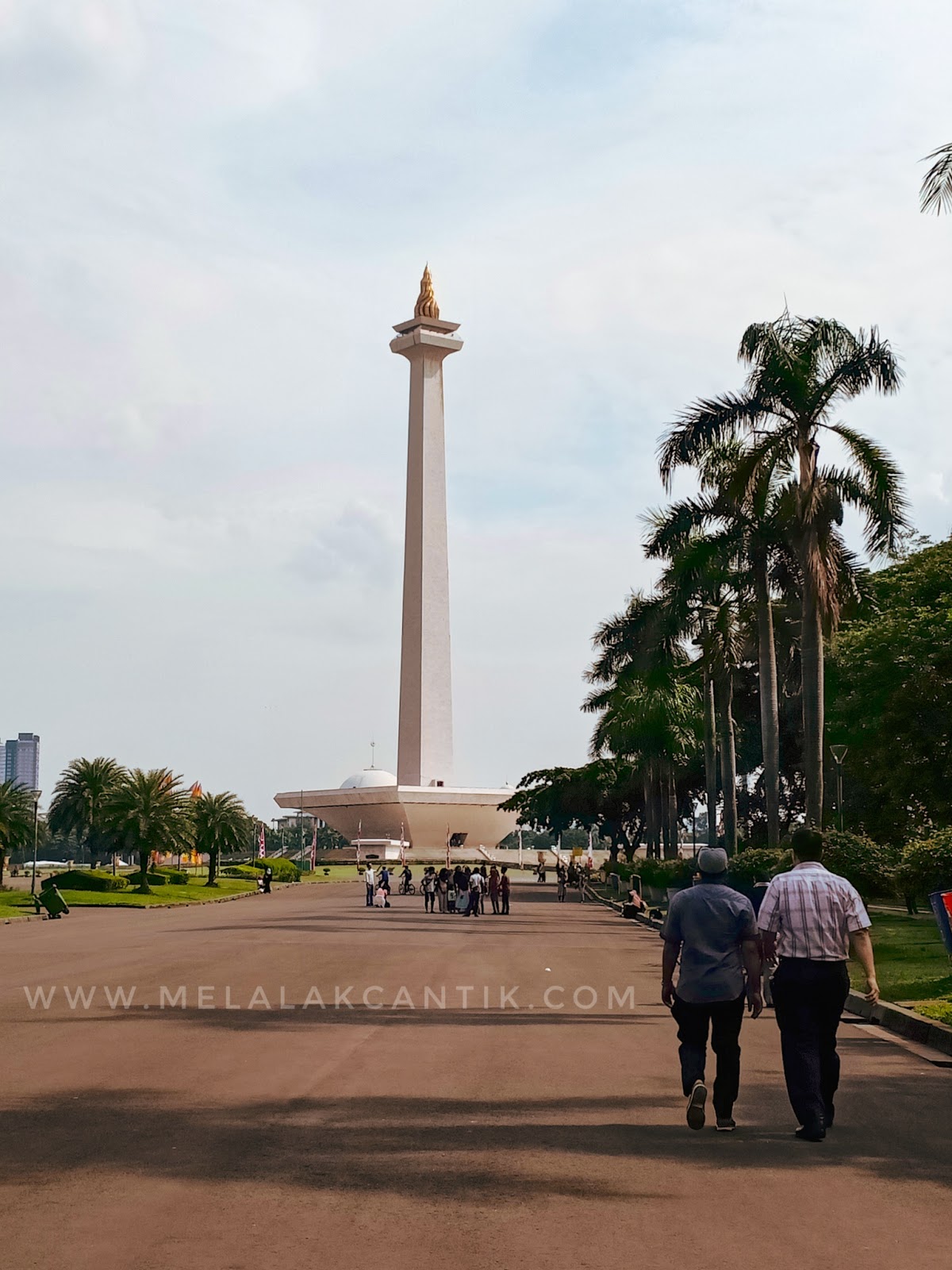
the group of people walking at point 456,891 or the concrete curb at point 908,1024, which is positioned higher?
the group of people walking at point 456,891

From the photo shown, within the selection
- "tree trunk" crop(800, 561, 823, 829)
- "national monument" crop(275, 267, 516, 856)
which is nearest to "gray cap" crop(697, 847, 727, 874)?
"tree trunk" crop(800, 561, 823, 829)

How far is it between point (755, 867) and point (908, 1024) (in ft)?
55.3

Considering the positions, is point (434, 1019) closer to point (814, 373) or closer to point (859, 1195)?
point (859, 1195)

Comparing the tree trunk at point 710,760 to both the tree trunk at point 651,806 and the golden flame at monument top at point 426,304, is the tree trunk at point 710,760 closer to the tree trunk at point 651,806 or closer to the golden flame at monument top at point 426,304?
the tree trunk at point 651,806

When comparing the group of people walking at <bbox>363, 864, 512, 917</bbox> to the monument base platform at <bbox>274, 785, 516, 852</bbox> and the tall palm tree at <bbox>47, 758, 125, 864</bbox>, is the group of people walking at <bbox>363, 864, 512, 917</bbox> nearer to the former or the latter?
the tall palm tree at <bbox>47, 758, 125, 864</bbox>

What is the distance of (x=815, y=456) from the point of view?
3162 cm

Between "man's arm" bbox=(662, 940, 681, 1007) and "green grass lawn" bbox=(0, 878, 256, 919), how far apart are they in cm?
3169

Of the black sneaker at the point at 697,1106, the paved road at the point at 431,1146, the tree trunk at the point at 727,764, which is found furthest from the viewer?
the tree trunk at the point at 727,764

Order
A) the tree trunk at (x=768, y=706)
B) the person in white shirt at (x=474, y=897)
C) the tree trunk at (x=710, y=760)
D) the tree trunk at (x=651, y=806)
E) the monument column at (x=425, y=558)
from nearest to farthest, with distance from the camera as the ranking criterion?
the tree trunk at (x=768, y=706)
the person in white shirt at (x=474, y=897)
the tree trunk at (x=710, y=760)
the tree trunk at (x=651, y=806)
the monument column at (x=425, y=558)

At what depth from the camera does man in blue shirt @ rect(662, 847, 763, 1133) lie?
345 inches

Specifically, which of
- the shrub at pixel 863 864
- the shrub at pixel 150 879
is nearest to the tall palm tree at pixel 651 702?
the shrub at pixel 863 864

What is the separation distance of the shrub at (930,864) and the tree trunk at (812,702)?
7918mm

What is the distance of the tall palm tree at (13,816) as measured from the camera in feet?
212

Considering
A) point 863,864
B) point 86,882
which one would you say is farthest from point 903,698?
point 86,882
